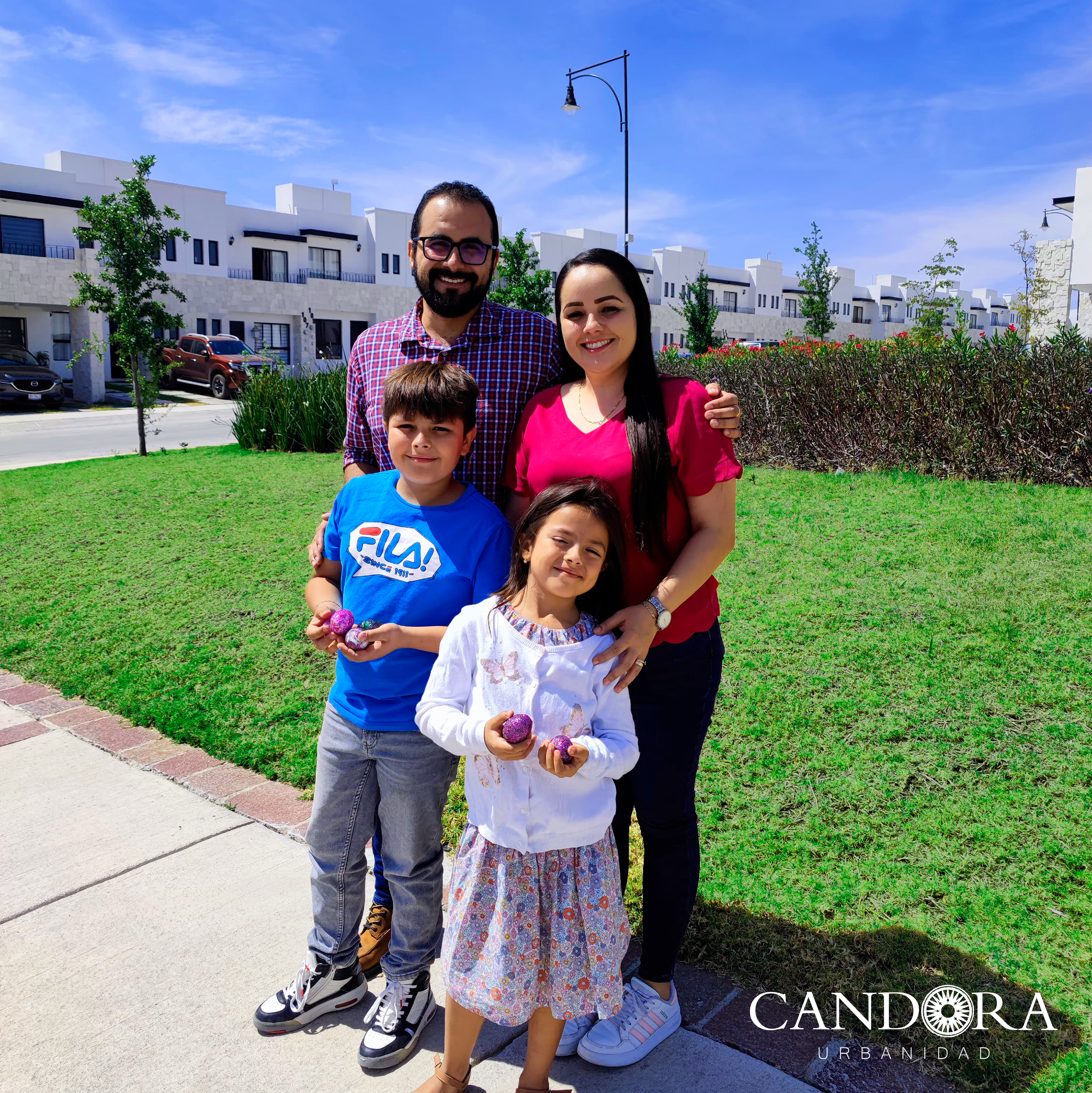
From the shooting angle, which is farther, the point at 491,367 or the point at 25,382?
Result: the point at 25,382

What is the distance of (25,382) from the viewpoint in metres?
26.2

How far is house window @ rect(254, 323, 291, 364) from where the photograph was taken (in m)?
40.8

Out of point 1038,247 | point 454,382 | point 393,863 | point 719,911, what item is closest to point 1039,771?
point 719,911

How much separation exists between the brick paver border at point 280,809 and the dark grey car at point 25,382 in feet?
79.1

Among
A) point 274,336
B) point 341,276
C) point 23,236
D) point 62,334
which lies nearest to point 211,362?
point 62,334

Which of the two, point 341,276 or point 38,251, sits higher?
point 341,276

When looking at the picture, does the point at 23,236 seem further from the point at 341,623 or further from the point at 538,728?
the point at 538,728

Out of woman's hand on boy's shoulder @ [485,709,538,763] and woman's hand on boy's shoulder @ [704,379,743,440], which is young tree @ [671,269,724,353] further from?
woman's hand on boy's shoulder @ [485,709,538,763]

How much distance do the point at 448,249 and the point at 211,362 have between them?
3160cm

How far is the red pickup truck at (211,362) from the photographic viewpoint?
30938mm

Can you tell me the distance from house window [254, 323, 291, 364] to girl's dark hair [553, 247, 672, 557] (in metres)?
40.1

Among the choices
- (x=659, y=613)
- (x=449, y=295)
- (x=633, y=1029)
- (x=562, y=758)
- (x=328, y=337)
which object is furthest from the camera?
(x=328, y=337)

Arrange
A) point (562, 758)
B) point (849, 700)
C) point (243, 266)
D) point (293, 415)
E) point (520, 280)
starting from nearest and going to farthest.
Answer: point (562, 758) < point (849, 700) < point (293, 415) < point (520, 280) < point (243, 266)

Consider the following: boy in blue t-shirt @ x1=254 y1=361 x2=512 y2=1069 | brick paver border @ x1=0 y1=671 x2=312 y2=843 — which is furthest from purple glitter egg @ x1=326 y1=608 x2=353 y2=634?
brick paver border @ x1=0 y1=671 x2=312 y2=843
